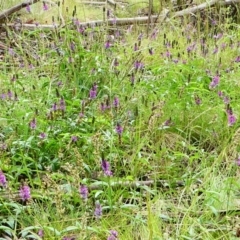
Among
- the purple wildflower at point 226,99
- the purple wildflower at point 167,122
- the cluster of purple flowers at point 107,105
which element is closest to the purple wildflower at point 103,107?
the cluster of purple flowers at point 107,105

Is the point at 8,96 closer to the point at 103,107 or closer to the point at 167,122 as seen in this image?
the point at 103,107

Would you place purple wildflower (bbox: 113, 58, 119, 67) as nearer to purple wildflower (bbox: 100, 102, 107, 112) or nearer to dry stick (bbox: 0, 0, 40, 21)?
purple wildflower (bbox: 100, 102, 107, 112)

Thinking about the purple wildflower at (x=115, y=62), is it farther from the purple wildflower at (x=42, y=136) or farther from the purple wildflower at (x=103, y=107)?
the purple wildflower at (x=42, y=136)

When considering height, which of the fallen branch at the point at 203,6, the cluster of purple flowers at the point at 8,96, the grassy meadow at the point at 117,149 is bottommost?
the grassy meadow at the point at 117,149

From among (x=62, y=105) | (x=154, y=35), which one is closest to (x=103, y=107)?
(x=62, y=105)

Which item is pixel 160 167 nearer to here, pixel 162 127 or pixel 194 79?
pixel 162 127

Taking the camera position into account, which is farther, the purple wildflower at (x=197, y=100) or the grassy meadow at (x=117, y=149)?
the purple wildflower at (x=197, y=100)

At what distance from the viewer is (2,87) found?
8.91ft

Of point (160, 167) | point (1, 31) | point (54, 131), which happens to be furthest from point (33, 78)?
point (1, 31)

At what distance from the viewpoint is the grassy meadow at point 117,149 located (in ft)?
5.40

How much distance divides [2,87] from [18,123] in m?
0.54

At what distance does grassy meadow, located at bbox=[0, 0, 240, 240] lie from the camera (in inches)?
64.8

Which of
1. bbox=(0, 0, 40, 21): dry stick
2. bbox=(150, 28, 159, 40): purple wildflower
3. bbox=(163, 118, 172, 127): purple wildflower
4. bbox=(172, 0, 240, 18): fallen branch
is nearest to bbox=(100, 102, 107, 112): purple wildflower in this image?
bbox=(163, 118, 172, 127): purple wildflower

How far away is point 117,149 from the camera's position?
2043 mm
